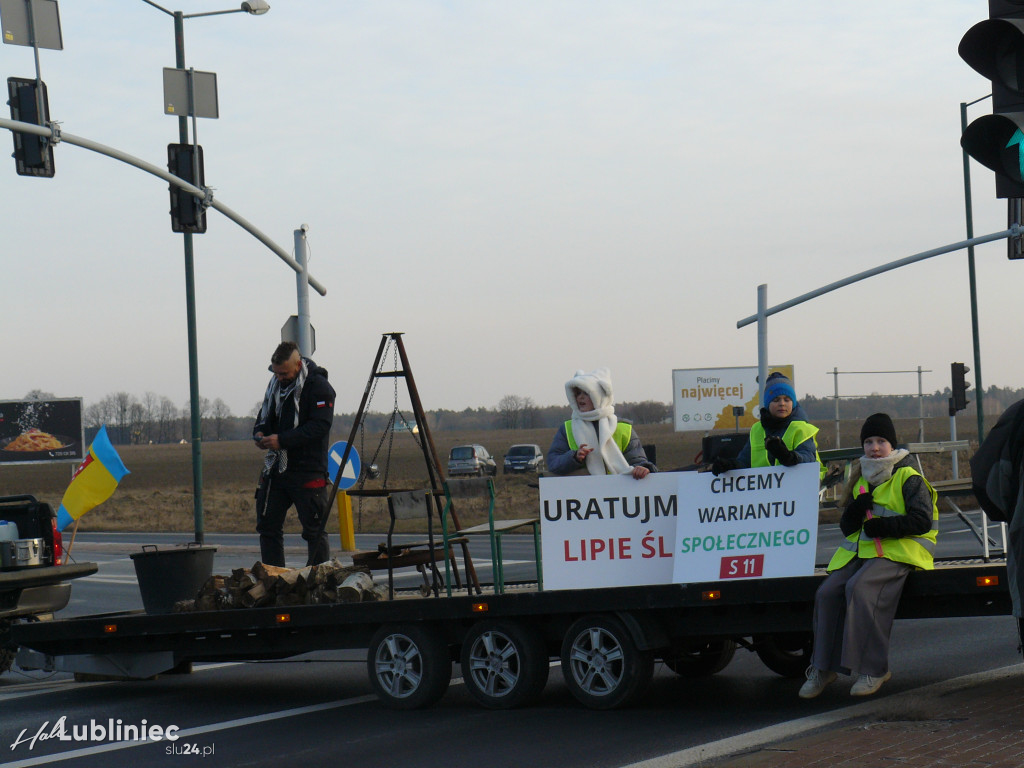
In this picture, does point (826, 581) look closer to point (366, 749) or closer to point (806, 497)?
point (806, 497)

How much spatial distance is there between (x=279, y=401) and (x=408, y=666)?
104 inches

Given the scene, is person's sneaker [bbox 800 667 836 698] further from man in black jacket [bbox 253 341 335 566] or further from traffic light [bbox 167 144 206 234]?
traffic light [bbox 167 144 206 234]

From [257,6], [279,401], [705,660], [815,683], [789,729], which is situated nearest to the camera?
[789,729]

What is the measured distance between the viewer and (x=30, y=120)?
14898mm

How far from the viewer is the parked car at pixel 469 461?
60469mm

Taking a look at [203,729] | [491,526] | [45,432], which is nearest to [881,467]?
[491,526]

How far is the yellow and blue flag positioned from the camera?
12484 mm

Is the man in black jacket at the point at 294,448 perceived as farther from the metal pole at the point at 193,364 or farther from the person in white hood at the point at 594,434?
the metal pole at the point at 193,364

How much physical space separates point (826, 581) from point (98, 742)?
459 centimetres

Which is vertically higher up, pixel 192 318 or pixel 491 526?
pixel 192 318

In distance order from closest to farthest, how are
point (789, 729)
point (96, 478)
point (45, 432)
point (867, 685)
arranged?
1. point (789, 729)
2. point (867, 685)
3. point (96, 478)
4. point (45, 432)

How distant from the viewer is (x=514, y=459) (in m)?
63.0

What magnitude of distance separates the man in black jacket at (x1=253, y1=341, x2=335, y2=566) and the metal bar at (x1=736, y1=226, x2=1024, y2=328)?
1594cm

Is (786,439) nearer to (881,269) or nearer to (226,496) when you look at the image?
(881,269)
